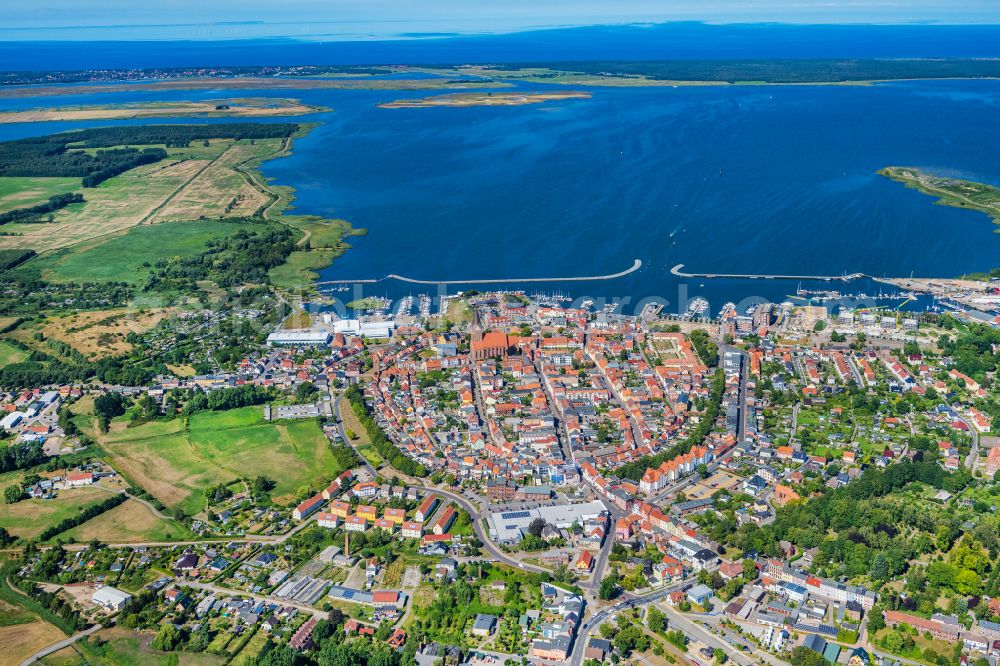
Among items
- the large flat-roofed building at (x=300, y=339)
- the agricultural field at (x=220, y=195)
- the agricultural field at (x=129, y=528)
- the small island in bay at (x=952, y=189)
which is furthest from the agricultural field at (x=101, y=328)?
the small island in bay at (x=952, y=189)

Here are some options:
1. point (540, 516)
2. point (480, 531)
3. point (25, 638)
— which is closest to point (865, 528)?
point (540, 516)

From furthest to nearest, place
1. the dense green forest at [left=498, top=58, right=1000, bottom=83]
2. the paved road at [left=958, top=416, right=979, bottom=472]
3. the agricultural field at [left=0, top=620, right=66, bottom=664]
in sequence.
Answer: the dense green forest at [left=498, top=58, right=1000, bottom=83] < the paved road at [left=958, top=416, right=979, bottom=472] < the agricultural field at [left=0, top=620, right=66, bottom=664]

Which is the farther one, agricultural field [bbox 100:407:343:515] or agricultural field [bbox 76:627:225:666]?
agricultural field [bbox 100:407:343:515]

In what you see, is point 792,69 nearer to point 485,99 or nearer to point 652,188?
point 485,99

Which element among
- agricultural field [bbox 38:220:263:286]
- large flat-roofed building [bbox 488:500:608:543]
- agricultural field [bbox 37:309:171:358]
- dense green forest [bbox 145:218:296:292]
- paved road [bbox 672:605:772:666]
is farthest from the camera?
agricultural field [bbox 38:220:263:286]

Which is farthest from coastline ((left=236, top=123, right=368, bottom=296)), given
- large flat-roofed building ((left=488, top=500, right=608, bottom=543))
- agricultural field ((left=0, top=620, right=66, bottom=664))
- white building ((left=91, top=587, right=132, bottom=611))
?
agricultural field ((left=0, top=620, right=66, bottom=664))

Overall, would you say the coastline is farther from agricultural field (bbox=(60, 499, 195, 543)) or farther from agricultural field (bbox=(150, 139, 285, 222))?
agricultural field (bbox=(60, 499, 195, 543))
